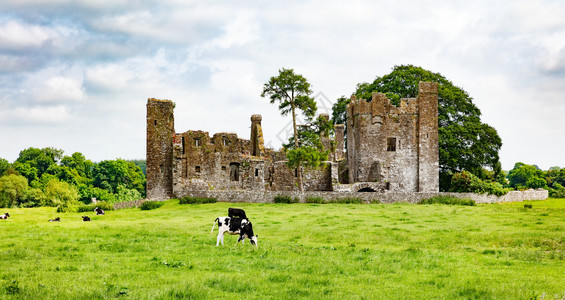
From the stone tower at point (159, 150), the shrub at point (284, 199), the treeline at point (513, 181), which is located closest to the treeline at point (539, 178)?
the treeline at point (513, 181)

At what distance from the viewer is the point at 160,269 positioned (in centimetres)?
1395

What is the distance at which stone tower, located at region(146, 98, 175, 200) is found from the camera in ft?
170

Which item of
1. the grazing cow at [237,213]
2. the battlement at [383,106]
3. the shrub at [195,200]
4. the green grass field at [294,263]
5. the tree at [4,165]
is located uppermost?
the battlement at [383,106]

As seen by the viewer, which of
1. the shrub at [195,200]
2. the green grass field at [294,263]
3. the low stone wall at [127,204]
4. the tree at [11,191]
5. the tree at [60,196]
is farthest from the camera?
the tree at [11,191]

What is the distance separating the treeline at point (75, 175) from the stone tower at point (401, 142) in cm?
4993

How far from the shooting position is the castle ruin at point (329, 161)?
52.1 metres

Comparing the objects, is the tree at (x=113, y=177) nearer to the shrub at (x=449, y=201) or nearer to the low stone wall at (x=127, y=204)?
the low stone wall at (x=127, y=204)

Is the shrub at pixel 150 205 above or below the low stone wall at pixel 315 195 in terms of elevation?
below

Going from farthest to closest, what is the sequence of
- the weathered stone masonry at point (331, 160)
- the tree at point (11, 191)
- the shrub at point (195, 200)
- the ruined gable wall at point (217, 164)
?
the tree at point (11, 191), the ruined gable wall at point (217, 164), the weathered stone masonry at point (331, 160), the shrub at point (195, 200)

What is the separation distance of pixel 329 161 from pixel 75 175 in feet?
230

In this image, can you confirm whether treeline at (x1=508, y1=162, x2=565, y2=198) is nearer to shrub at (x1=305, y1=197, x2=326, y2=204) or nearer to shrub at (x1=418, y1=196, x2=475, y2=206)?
shrub at (x1=418, y1=196, x2=475, y2=206)

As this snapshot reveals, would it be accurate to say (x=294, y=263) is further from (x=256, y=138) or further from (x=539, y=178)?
(x=539, y=178)

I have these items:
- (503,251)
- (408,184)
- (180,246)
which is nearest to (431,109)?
(408,184)

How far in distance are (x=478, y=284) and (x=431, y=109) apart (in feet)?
147
